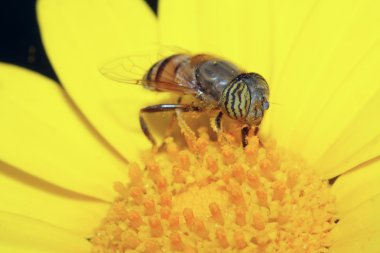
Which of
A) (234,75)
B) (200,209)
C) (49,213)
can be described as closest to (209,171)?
(200,209)

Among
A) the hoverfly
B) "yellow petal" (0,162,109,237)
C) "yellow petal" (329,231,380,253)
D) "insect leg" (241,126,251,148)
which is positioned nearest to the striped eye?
the hoverfly

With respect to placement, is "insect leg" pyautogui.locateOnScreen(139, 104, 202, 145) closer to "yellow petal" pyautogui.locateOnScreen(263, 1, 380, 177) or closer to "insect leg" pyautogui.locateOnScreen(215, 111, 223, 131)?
"insect leg" pyautogui.locateOnScreen(215, 111, 223, 131)

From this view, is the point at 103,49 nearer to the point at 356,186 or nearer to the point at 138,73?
the point at 138,73

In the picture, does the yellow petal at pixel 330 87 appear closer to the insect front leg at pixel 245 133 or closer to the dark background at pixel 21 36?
the insect front leg at pixel 245 133

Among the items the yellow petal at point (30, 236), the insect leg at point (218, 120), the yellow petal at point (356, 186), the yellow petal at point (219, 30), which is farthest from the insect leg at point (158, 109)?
the yellow petal at point (356, 186)

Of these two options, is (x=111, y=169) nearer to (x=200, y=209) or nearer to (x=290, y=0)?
(x=200, y=209)

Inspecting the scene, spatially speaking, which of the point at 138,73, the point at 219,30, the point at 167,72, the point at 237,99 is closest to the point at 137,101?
the point at 138,73
